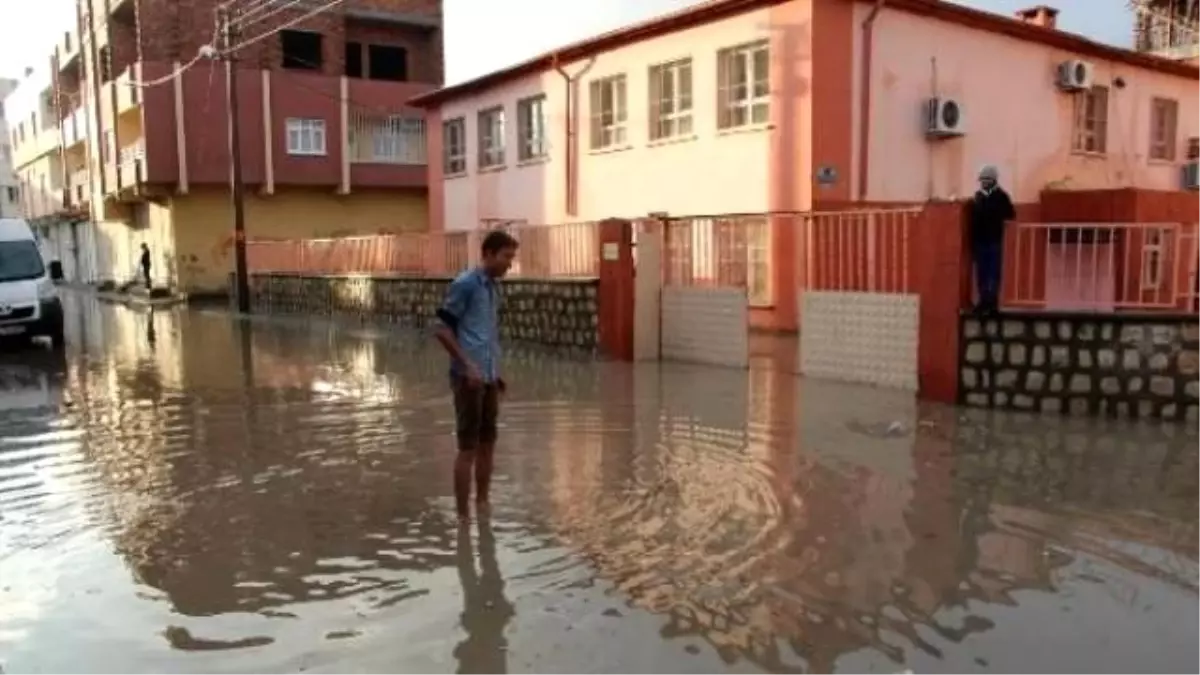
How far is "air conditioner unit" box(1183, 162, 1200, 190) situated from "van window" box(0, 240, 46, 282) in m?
23.0

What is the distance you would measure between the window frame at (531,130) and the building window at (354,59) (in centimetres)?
1586

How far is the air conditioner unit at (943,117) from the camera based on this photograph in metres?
17.0

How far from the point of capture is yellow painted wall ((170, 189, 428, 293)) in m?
33.7

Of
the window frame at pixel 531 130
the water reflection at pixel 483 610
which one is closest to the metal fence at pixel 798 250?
the water reflection at pixel 483 610

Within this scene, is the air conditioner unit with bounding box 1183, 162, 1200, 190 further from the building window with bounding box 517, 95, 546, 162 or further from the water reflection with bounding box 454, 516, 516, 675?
the water reflection with bounding box 454, 516, 516, 675

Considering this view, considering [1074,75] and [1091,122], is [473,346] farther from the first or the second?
[1091,122]

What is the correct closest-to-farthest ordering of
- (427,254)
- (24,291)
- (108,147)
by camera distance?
1. (24,291)
2. (427,254)
3. (108,147)

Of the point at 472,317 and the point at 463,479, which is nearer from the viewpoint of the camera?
the point at 472,317

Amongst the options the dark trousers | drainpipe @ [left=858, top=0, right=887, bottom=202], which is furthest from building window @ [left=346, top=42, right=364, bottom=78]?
the dark trousers

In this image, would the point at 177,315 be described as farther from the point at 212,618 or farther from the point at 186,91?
the point at 212,618

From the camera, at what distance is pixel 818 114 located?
15.9m

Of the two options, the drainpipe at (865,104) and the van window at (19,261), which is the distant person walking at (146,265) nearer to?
the van window at (19,261)

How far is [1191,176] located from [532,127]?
14.4 m

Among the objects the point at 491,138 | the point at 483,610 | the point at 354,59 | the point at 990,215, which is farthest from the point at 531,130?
the point at 483,610
